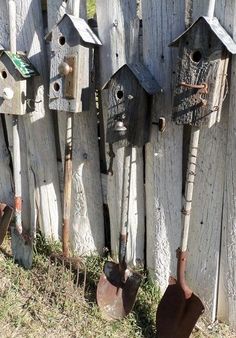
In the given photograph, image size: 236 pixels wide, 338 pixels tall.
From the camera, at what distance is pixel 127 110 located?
2.44 meters

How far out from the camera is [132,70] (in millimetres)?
2373

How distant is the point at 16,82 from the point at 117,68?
645mm

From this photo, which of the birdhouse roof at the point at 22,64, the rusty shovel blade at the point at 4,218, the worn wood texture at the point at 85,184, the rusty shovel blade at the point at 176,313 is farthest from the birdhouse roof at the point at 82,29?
the rusty shovel blade at the point at 176,313

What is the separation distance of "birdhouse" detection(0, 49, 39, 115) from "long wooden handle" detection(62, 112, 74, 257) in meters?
0.32

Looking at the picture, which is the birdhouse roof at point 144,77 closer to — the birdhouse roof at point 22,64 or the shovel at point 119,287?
the birdhouse roof at point 22,64

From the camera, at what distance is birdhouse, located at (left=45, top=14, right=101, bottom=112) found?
2479 mm

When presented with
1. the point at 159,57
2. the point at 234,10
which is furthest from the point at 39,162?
the point at 234,10

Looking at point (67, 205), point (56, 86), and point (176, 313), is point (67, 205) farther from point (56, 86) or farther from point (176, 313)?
point (176, 313)

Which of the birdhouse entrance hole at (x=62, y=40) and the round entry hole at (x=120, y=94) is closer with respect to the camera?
the round entry hole at (x=120, y=94)

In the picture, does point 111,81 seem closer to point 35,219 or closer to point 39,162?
point 39,162

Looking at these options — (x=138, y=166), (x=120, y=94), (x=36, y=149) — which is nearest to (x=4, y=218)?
(x=36, y=149)

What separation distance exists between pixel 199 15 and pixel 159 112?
57cm

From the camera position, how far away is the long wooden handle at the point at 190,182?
2365 mm

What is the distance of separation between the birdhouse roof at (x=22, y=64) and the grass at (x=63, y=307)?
4.34 feet
